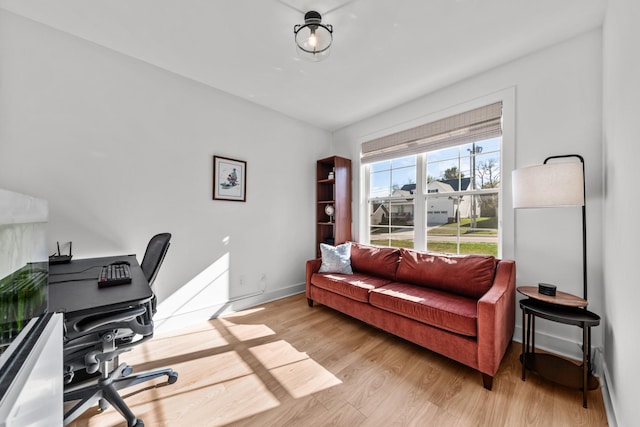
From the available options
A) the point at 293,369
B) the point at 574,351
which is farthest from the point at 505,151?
the point at 293,369

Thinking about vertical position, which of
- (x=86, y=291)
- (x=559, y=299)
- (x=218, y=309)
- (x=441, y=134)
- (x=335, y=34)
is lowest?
(x=218, y=309)

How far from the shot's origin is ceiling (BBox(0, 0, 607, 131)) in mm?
1735

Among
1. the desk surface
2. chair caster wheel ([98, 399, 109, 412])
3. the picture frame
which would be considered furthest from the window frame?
chair caster wheel ([98, 399, 109, 412])

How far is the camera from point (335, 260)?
3070 millimetres

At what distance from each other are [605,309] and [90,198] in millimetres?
4118

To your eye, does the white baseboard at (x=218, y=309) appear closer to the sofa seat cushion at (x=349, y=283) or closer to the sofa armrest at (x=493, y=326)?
the sofa seat cushion at (x=349, y=283)

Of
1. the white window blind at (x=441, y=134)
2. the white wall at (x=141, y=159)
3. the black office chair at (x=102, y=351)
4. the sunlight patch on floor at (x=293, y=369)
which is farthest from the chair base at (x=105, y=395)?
the white window blind at (x=441, y=134)

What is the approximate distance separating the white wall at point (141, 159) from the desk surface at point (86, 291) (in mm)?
626

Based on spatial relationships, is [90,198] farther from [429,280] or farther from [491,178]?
[491,178]

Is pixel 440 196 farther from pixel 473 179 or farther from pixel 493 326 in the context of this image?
pixel 493 326

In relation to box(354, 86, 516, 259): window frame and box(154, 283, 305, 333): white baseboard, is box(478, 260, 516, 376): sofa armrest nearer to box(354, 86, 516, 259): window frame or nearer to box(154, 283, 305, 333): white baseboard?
box(354, 86, 516, 259): window frame

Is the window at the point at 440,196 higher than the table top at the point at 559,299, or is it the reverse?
the window at the point at 440,196

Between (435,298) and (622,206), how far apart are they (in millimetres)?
1282

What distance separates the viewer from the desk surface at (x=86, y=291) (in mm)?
1051
